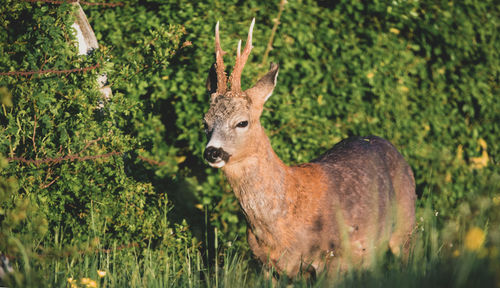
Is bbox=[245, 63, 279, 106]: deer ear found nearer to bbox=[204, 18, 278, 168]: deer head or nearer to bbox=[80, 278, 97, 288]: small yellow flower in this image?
bbox=[204, 18, 278, 168]: deer head

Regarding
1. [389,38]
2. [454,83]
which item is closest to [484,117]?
[454,83]

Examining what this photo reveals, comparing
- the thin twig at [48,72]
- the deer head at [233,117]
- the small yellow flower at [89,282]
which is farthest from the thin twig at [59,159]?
the small yellow flower at [89,282]

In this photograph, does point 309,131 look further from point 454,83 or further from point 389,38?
point 454,83

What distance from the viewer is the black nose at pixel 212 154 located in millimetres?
3252

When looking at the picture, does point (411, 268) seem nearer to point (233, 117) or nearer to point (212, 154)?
point (212, 154)

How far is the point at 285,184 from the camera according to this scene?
3551 millimetres

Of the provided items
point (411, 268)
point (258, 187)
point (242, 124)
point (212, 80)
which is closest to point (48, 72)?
point (212, 80)

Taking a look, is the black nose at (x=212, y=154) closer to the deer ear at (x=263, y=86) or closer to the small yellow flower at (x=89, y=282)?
the deer ear at (x=263, y=86)

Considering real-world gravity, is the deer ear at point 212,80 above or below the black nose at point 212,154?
above

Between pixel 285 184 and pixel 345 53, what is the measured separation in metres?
2.02

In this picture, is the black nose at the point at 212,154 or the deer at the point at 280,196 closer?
the black nose at the point at 212,154

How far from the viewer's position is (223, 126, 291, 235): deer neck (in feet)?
11.3

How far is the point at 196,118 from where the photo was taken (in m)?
4.68

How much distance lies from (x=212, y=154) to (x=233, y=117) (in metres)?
0.40
